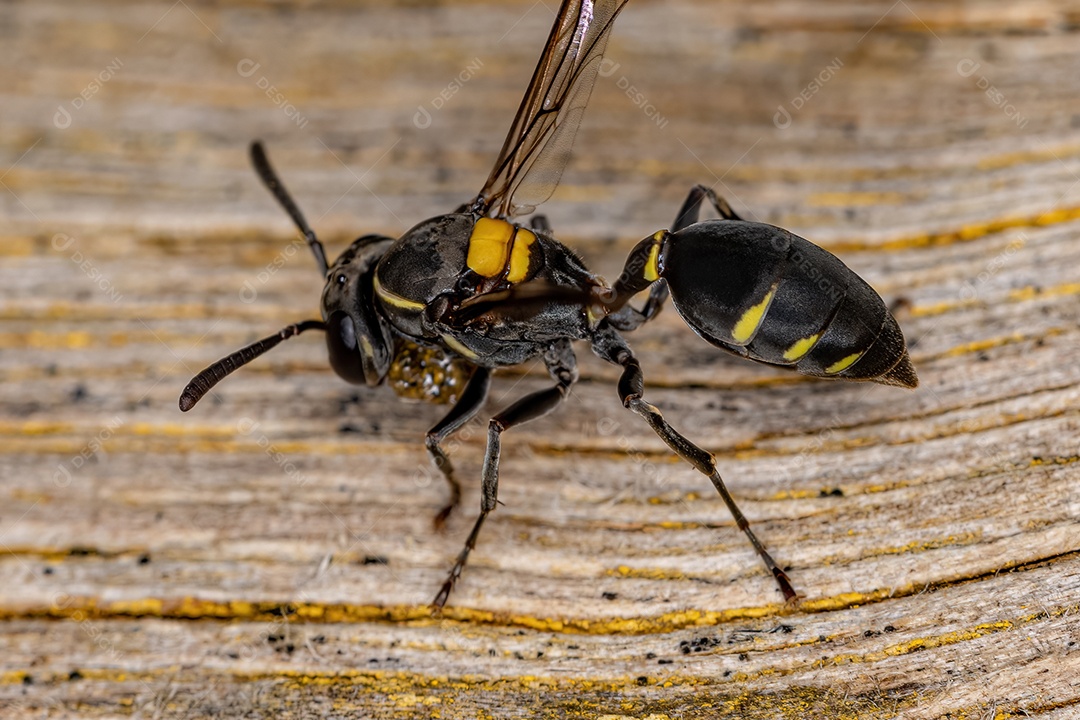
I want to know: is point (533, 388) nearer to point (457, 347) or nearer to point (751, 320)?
Result: point (457, 347)

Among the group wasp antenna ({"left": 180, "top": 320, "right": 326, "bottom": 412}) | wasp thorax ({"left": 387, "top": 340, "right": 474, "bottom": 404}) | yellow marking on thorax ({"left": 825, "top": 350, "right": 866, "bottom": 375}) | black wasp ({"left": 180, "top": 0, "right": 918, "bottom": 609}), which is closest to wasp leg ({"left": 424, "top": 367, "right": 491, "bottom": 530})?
black wasp ({"left": 180, "top": 0, "right": 918, "bottom": 609})

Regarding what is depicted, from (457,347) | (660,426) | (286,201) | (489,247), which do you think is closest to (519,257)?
(489,247)

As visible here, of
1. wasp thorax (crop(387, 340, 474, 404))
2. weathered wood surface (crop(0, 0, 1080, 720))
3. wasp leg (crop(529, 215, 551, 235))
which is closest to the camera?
weathered wood surface (crop(0, 0, 1080, 720))

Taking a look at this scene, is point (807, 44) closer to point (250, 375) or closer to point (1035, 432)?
point (1035, 432)

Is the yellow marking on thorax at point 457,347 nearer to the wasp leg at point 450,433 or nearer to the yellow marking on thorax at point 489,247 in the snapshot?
the wasp leg at point 450,433

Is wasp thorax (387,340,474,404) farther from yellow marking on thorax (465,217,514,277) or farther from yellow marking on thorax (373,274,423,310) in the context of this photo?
yellow marking on thorax (465,217,514,277)

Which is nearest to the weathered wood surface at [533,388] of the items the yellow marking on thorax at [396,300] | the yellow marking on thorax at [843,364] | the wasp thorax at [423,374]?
the wasp thorax at [423,374]
